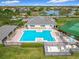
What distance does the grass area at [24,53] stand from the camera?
63.7ft

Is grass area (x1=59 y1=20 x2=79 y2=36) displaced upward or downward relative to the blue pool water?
upward

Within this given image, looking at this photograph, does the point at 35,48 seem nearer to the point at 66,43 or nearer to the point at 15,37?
the point at 66,43

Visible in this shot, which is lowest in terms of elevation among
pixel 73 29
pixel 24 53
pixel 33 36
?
pixel 33 36

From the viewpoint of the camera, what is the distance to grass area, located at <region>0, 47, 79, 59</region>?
19406mm

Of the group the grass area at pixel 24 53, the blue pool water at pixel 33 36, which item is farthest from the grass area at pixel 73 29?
the grass area at pixel 24 53

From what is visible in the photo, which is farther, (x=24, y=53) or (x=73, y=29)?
(x=73, y=29)

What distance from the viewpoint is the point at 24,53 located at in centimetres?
2067

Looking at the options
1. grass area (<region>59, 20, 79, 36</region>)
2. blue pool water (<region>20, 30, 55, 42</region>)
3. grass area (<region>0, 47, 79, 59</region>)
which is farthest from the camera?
blue pool water (<region>20, 30, 55, 42</region>)

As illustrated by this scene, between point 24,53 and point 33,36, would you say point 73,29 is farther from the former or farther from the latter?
point 24,53

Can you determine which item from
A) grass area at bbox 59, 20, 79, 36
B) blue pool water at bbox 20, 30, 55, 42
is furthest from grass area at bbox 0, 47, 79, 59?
grass area at bbox 59, 20, 79, 36

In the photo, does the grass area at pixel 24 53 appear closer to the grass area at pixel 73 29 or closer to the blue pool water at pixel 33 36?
the blue pool water at pixel 33 36

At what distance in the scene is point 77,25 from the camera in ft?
96.4

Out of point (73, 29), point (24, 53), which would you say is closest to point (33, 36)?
point (73, 29)

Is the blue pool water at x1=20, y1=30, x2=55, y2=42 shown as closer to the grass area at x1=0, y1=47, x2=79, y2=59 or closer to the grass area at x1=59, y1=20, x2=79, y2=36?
the grass area at x1=59, y1=20, x2=79, y2=36
